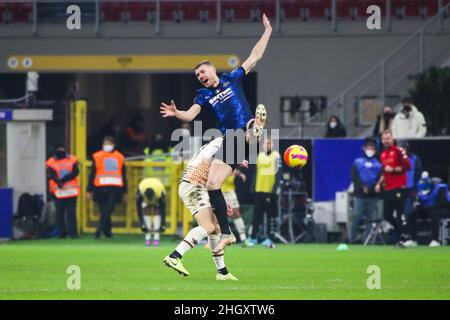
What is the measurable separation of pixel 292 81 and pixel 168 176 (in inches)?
257

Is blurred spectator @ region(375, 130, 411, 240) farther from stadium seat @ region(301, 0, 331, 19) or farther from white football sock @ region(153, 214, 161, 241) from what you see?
stadium seat @ region(301, 0, 331, 19)

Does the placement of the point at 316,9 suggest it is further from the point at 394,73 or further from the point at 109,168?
the point at 109,168

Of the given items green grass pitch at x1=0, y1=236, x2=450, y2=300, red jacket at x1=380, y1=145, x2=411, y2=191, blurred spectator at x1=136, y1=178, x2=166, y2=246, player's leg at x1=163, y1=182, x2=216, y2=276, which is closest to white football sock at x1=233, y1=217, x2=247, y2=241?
green grass pitch at x1=0, y1=236, x2=450, y2=300

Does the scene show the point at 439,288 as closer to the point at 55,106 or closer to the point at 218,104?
the point at 218,104

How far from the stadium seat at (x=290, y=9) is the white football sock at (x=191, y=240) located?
694 inches

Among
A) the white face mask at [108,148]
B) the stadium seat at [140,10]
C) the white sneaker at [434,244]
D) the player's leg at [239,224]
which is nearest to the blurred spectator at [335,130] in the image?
the player's leg at [239,224]

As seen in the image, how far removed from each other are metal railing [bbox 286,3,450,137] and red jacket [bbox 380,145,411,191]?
675 cm

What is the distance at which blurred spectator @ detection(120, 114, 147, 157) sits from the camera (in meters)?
30.8

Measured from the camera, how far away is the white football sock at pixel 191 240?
44.8 feet

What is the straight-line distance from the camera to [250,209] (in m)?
24.8

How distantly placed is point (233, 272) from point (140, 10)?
17.1 m

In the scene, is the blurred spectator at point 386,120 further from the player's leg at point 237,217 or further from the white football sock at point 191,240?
the white football sock at point 191,240

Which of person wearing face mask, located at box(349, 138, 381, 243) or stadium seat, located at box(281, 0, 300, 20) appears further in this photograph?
→ stadium seat, located at box(281, 0, 300, 20)
